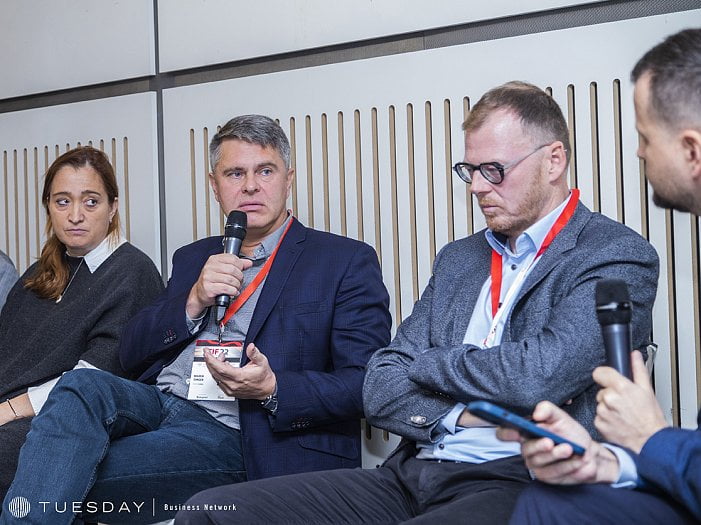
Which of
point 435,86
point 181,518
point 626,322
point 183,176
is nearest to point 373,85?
point 435,86

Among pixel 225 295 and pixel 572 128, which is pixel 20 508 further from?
pixel 572 128

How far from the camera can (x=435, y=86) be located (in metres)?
3.08

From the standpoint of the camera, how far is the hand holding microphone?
8.80ft

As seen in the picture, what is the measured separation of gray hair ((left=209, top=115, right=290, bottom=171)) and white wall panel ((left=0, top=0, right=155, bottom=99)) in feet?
Answer: 2.80

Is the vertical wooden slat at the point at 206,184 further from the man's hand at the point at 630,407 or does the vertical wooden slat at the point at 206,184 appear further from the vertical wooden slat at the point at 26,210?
the man's hand at the point at 630,407

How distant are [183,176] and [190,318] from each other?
96 cm

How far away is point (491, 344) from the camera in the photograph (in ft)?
7.28

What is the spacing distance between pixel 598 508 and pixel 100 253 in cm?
227

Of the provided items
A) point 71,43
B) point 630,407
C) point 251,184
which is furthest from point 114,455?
point 71,43

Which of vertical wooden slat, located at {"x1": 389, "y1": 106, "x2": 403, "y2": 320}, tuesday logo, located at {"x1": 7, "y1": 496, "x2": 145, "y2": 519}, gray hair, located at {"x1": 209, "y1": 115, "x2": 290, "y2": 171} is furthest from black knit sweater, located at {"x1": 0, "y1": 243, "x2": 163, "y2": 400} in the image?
vertical wooden slat, located at {"x1": 389, "y1": 106, "x2": 403, "y2": 320}

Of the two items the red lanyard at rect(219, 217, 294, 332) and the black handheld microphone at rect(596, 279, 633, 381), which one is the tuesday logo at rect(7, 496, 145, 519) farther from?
the black handheld microphone at rect(596, 279, 633, 381)

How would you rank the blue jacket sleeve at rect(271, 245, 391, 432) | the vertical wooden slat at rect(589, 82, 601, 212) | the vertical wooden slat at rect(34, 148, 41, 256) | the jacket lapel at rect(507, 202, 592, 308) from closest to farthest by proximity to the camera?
the jacket lapel at rect(507, 202, 592, 308) < the blue jacket sleeve at rect(271, 245, 391, 432) < the vertical wooden slat at rect(589, 82, 601, 212) < the vertical wooden slat at rect(34, 148, 41, 256)

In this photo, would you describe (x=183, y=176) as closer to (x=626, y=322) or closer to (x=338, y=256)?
(x=338, y=256)

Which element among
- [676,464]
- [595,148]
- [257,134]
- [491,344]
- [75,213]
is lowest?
[676,464]
